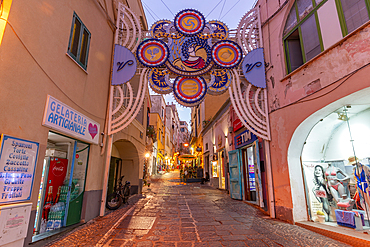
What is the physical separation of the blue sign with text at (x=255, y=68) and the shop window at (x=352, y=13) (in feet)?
8.91

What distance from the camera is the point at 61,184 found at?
→ 17.3ft

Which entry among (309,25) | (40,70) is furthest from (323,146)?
(40,70)

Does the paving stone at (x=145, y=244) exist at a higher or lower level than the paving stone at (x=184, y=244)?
higher

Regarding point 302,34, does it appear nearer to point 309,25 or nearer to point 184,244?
point 309,25

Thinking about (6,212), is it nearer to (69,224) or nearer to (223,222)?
(69,224)

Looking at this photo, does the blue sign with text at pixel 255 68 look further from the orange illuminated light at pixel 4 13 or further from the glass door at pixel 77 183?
the orange illuminated light at pixel 4 13

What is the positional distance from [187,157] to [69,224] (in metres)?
15.6

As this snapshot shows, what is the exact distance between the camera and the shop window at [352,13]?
418 cm

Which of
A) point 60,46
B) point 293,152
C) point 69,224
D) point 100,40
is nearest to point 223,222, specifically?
point 293,152

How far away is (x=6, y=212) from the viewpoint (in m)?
3.21

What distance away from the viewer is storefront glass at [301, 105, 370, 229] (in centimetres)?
465

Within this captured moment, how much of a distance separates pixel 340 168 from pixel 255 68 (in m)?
4.04

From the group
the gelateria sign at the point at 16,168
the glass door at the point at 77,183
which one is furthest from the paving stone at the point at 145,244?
the glass door at the point at 77,183

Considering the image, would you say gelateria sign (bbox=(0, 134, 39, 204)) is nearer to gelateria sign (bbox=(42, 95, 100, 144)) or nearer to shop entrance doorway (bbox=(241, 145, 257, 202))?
gelateria sign (bbox=(42, 95, 100, 144))
